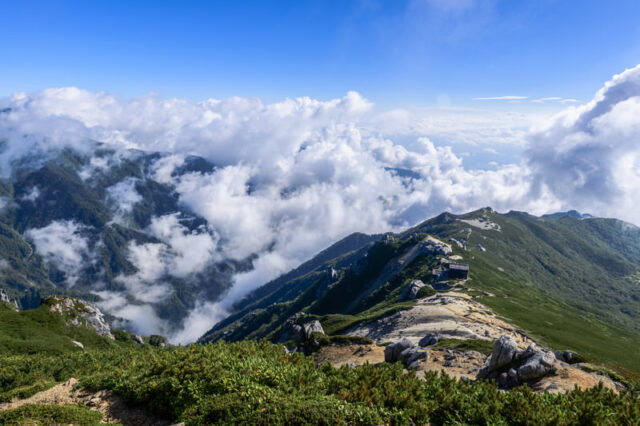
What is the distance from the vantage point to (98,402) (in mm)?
21797

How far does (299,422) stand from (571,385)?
97.9 feet

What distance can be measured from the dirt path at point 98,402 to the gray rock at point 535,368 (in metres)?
32.8

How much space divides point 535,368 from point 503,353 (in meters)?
3.49

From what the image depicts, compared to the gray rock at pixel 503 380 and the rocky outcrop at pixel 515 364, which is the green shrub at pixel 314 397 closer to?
the rocky outcrop at pixel 515 364

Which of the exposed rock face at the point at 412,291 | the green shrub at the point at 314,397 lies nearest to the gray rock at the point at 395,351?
the green shrub at the point at 314,397

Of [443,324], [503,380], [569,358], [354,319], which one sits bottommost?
[354,319]

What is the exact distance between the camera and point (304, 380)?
67.5 feet

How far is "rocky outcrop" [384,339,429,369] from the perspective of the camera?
43469mm

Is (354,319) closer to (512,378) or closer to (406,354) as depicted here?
(406,354)

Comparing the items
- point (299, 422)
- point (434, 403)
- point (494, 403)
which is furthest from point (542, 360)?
point (299, 422)

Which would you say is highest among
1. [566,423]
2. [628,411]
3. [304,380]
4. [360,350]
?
[304,380]

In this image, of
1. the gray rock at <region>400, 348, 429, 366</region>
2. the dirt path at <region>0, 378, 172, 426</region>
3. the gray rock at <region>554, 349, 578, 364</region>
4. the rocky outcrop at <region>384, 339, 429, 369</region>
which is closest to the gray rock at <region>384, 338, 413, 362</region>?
the rocky outcrop at <region>384, 339, 429, 369</region>

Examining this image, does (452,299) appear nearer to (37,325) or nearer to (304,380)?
(304,380)

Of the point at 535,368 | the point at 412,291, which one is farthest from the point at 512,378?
the point at 412,291
